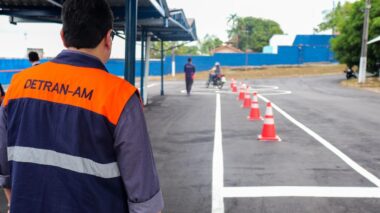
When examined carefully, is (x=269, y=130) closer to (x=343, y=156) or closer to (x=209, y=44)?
(x=343, y=156)

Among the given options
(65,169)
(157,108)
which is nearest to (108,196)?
(65,169)

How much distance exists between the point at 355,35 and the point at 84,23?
132ft

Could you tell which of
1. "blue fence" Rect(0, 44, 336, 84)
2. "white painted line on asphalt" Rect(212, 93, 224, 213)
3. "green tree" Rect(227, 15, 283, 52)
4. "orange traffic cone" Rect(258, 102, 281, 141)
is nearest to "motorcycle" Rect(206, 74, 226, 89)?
"white painted line on asphalt" Rect(212, 93, 224, 213)

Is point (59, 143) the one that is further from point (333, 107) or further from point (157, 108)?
point (333, 107)

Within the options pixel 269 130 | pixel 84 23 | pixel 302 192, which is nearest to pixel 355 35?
pixel 269 130

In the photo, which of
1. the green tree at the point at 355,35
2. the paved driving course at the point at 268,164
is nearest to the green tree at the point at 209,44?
the green tree at the point at 355,35

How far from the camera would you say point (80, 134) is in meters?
1.97

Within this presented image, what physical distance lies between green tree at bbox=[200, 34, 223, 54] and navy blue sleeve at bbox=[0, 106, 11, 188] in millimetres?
133773

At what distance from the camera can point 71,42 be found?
207 cm

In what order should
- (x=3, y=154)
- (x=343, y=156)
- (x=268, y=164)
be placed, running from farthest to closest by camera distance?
1. (x=343, y=156)
2. (x=268, y=164)
3. (x=3, y=154)

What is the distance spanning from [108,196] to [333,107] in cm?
1659

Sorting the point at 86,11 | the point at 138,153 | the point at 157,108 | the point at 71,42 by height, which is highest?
the point at 86,11

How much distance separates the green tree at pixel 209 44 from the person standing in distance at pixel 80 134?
133937mm

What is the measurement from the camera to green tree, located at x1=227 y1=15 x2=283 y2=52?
127 m
